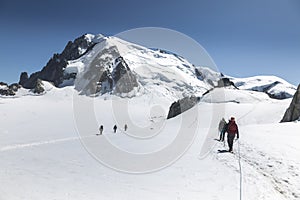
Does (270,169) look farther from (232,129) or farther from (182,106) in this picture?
(182,106)

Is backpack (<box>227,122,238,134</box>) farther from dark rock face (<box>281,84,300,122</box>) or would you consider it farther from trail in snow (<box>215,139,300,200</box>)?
dark rock face (<box>281,84,300,122</box>)

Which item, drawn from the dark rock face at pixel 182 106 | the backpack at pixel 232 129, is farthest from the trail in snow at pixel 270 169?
the dark rock face at pixel 182 106

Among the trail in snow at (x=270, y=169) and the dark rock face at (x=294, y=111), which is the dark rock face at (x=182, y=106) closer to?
the dark rock face at (x=294, y=111)

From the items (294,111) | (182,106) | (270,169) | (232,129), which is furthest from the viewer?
(182,106)

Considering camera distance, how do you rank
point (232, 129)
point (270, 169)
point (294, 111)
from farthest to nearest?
point (294, 111) < point (232, 129) < point (270, 169)

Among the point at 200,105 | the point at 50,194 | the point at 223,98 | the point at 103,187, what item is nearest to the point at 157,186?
the point at 103,187

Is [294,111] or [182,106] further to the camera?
[182,106]

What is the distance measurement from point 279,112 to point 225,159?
49910mm

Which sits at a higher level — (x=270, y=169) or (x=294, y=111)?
(x=294, y=111)

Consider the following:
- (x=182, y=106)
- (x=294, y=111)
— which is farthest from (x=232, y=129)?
(x=182, y=106)

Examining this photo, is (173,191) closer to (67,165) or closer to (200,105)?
(67,165)

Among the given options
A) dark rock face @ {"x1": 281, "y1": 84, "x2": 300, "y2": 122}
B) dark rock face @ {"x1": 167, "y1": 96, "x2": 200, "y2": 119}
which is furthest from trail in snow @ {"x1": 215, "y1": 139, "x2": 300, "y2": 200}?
dark rock face @ {"x1": 167, "y1": 96, "x2": 200, "y2": 119}

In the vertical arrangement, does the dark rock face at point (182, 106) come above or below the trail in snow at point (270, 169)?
above

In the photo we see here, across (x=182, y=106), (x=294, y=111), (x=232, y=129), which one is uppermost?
(x=182, y=106)
